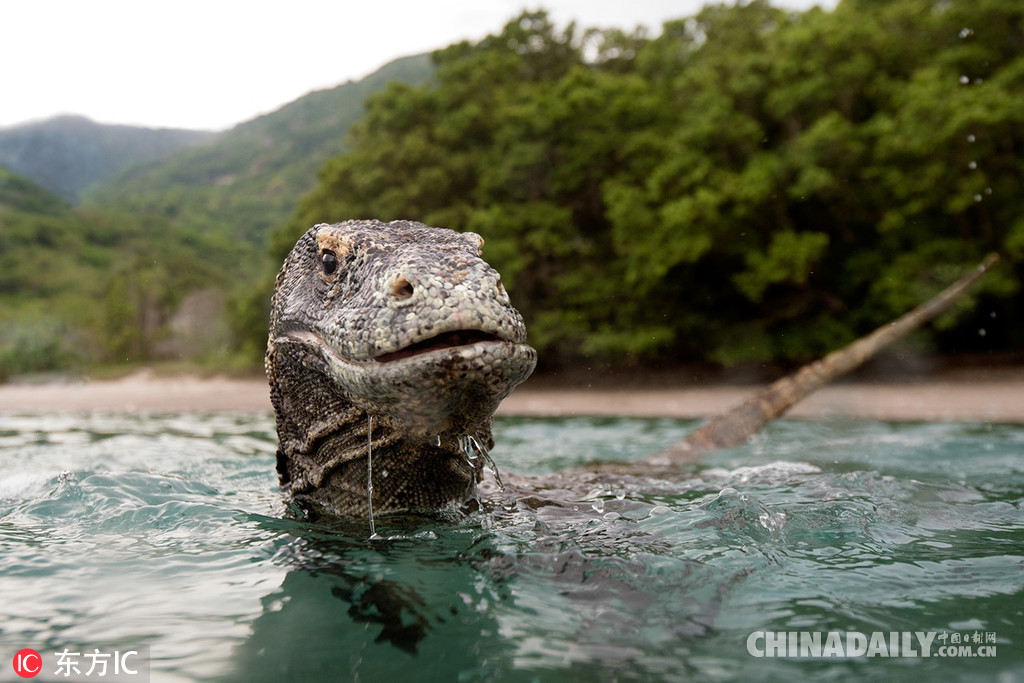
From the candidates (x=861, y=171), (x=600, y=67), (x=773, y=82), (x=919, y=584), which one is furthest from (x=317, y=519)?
(x=600, y=67)

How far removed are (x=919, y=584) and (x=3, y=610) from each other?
353 cm

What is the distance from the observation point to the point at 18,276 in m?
48.9

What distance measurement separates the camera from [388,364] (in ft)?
7.66

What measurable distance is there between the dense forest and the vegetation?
0.18 ft

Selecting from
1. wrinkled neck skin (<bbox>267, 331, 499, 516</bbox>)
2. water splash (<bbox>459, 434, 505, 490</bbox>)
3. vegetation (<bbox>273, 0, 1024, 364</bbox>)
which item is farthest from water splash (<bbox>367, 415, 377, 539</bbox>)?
vegetation (<bbox>273, 0, 1024, 364</bbox>)

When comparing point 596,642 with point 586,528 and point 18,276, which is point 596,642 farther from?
point 18,276

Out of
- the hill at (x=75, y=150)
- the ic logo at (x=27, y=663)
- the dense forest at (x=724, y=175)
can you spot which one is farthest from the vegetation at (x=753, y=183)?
the hill at (x=75, y=150)

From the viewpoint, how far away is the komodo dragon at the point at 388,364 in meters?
2.28

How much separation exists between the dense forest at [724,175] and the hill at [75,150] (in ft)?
356

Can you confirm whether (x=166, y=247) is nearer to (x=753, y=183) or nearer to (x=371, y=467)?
(x=753, y=183)

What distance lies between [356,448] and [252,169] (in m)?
94.0

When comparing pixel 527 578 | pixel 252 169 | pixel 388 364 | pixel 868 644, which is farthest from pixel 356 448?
pixel 252 169

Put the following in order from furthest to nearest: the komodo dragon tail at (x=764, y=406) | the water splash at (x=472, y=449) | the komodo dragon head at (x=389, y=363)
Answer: the komodo dragon tail at (x=764, y=406), the water splash at (x=472, y=449), the komodo dragon head at (x=389, y=363)

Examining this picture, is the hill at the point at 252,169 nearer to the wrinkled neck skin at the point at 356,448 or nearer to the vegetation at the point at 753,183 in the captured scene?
the vegetation at the point at 753,183
